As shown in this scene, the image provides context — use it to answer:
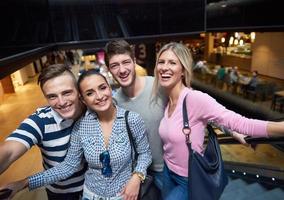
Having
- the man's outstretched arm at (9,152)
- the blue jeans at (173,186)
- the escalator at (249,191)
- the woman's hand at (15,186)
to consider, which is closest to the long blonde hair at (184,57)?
the blue jeans at (173,186)

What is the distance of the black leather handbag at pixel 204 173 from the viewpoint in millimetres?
1613

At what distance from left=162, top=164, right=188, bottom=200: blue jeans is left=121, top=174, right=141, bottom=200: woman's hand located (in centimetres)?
31

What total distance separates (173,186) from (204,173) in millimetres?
324

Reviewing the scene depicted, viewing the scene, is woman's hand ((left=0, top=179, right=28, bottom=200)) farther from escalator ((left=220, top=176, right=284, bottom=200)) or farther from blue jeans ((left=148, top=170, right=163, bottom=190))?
escalator ((left=220, top=176, right=284, bottom=200))

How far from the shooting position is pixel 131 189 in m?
→ 1.59

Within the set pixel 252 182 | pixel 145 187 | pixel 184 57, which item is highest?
pixel 184 57

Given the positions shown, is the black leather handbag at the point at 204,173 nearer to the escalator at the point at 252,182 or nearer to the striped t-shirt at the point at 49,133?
the striped t-shirt at the point at 49,133

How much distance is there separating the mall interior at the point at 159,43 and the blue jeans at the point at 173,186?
65 cm

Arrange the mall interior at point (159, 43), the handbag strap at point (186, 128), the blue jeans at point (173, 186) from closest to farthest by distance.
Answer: the handbag strap at point (186, 128) < the blue jeans at point (173, 186) < the mall interior at point (159, 43)

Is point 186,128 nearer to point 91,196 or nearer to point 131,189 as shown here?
point 131,189

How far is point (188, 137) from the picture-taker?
1668 millimetres

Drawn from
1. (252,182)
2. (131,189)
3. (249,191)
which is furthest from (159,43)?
(131,189)

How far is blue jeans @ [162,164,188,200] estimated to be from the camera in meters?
1.79

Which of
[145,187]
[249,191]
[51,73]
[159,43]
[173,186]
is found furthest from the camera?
[159,43]
